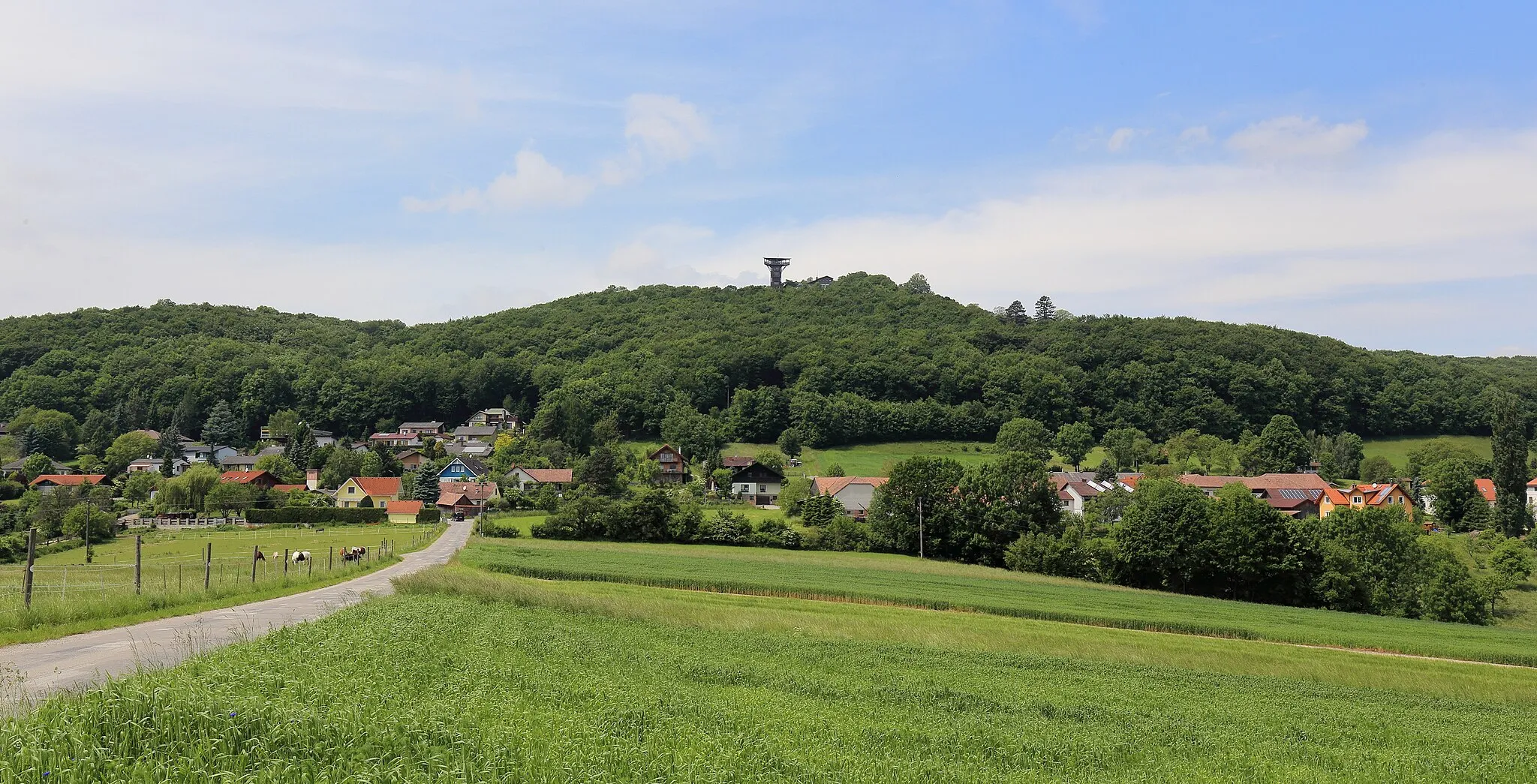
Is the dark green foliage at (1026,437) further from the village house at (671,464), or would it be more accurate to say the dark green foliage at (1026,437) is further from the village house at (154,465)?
the village house at (154,465)

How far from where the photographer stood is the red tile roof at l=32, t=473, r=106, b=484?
112 metres

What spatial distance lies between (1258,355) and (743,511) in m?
118

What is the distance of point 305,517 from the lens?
8525 cm

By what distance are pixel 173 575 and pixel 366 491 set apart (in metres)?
74.2

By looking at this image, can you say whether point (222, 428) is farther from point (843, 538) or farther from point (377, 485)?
point (843, 538)

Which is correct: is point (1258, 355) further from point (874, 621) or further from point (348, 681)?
point (348, 681)

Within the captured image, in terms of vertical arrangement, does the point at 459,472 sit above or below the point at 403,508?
above

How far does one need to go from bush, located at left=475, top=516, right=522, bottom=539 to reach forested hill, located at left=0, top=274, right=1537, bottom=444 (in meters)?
62.1

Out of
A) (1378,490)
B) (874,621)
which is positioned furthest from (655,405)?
(874,621)

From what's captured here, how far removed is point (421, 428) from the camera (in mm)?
174125

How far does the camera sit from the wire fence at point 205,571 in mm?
24422

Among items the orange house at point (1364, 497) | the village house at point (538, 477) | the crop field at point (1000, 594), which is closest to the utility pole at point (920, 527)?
the crop field at point (1000, 594)

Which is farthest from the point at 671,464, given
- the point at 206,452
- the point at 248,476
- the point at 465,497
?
the point at 206,452

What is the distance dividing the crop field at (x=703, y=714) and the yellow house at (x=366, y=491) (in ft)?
287
